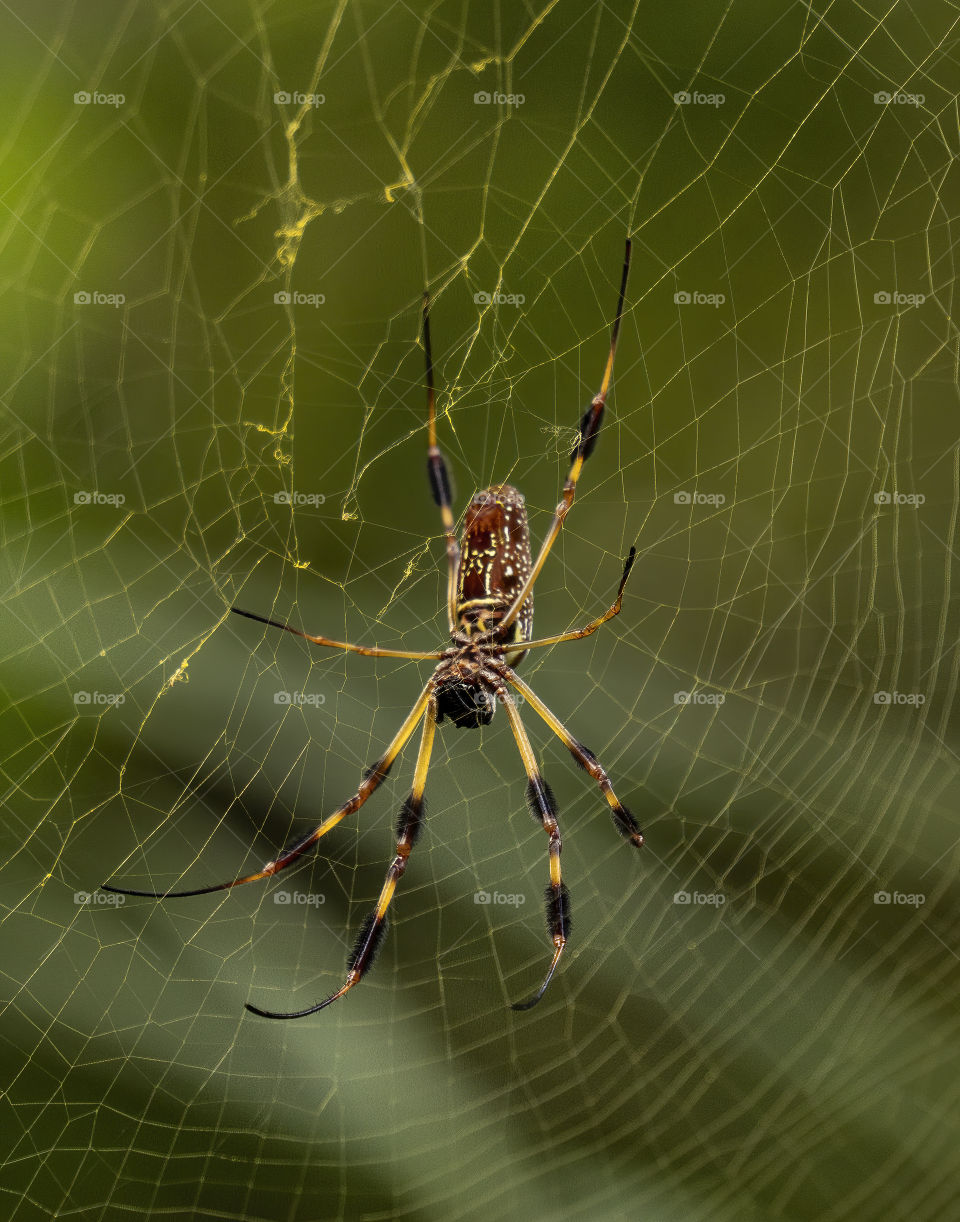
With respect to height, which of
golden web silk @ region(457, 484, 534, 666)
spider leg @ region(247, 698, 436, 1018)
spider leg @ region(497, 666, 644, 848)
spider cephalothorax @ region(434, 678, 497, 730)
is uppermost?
golden web silk @ region(457, 484, 534, 666)

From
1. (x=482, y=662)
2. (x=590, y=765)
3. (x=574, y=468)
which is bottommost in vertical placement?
(x=590, y=765)

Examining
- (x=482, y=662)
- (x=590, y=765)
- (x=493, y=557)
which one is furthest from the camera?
(x=590, y=765)

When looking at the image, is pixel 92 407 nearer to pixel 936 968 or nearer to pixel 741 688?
pixel 741 688

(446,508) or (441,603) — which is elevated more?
(446,508)

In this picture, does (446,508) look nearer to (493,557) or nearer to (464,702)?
(493,557)

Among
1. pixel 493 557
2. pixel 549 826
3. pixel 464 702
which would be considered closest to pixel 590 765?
pixel 549 826

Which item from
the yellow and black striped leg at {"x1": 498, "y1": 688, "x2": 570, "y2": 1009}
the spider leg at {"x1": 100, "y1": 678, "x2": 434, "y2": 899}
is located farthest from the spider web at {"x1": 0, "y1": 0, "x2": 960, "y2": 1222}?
the yellow and black striped leg at {"x1": 498, "y1": 688, "x2": 570, "y2": 1009}

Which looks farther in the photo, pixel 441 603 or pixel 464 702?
pixel 441 603

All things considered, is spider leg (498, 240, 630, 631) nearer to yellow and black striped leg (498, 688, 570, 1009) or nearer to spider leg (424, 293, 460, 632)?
spider leg (424, 293, 460, 632)
